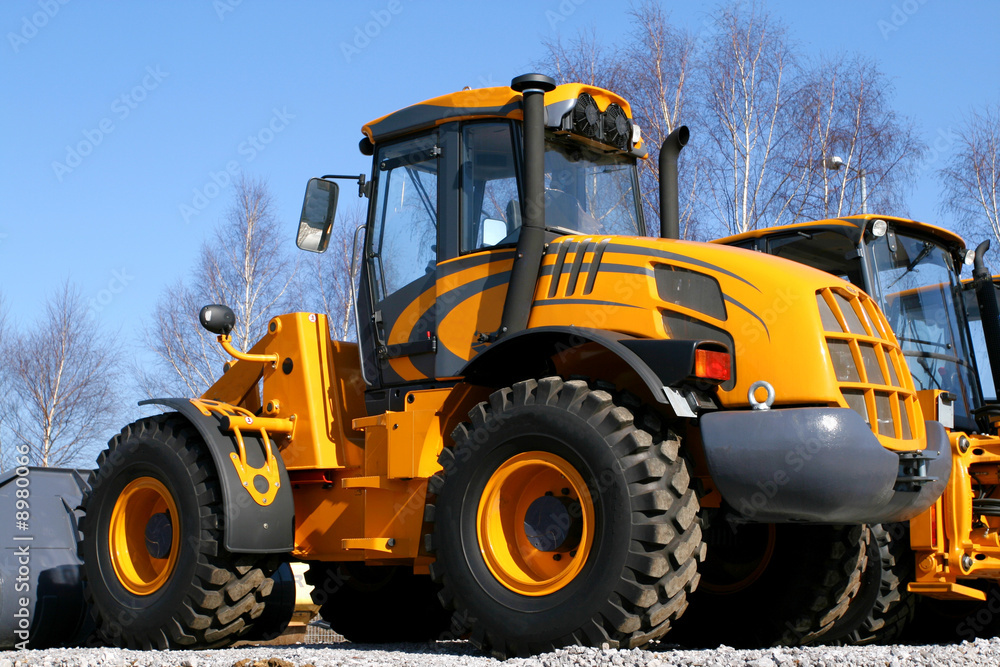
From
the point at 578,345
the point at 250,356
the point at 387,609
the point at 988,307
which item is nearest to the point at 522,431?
the point at 578,345

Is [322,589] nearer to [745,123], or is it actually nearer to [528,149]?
[528,149]

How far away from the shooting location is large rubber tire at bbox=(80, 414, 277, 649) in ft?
20.1

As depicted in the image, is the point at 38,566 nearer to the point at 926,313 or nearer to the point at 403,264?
the point at 403,264

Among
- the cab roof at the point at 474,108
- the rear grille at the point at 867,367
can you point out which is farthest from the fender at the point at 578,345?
the cab roof at the point at 474,108

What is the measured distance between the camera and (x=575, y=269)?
5.64 m

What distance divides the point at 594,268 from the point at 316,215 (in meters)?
2.12

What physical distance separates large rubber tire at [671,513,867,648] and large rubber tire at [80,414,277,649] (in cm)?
264

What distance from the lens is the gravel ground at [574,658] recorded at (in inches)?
169

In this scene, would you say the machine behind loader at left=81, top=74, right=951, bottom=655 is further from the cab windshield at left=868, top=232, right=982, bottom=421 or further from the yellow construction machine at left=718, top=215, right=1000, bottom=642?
the cab windshield at left=868, top=232, right=982, bottom=421

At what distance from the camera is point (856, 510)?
4789mm

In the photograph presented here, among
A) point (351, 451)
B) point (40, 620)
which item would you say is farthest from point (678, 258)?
point (40, 620)

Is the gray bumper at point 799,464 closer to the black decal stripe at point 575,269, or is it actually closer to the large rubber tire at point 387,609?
the black decal stripe at point 575,269

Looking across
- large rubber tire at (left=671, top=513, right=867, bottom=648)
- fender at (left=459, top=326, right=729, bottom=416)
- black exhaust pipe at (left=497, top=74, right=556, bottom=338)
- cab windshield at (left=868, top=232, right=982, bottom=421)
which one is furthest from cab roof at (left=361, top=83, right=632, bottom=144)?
cab windshield at (left=868, top=232, right=982, bottom=421)

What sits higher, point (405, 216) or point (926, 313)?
point (405, 216)
